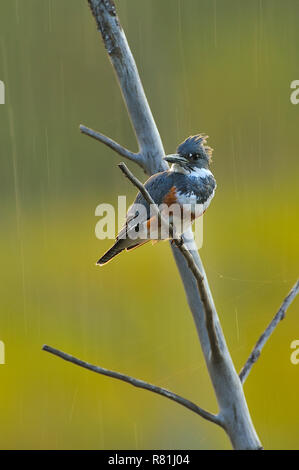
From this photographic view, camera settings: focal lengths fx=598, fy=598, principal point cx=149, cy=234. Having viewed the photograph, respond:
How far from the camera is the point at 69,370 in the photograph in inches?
176

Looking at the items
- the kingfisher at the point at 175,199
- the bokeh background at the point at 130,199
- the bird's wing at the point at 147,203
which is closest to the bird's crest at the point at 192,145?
the kingfisher at the point at 175,199

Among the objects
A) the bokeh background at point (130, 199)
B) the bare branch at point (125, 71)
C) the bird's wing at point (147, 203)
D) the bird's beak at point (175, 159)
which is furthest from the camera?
the bokeh background at point (130, 199)

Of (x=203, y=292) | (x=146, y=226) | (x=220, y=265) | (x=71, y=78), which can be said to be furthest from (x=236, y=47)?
(x=203, y=292)

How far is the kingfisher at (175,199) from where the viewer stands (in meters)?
1.73

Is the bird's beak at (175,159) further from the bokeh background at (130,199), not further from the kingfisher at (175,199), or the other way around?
the bokeh background at (130,199)

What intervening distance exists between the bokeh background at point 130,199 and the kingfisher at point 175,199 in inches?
78.4

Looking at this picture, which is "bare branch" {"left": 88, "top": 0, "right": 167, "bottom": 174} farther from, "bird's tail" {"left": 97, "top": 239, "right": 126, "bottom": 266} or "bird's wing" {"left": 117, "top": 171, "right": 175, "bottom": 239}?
"bird's tail" {"left": 97, "top": 239, "right": 126, "bottom": 266}

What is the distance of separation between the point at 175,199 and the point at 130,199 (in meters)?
→ 2.52

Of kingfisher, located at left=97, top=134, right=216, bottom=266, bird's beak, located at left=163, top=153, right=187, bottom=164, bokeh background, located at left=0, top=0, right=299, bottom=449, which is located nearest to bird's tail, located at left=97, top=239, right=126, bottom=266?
kingfisher, located at left=97, top=134, right=216, bottom=266

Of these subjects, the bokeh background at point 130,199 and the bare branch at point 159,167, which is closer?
the bare branch at point 159,167

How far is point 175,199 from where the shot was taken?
69.4 inches

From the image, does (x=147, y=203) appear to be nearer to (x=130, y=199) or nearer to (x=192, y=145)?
(x=192, y=145)

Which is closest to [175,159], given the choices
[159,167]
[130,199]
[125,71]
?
[159,167]

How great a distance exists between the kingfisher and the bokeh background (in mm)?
1991
